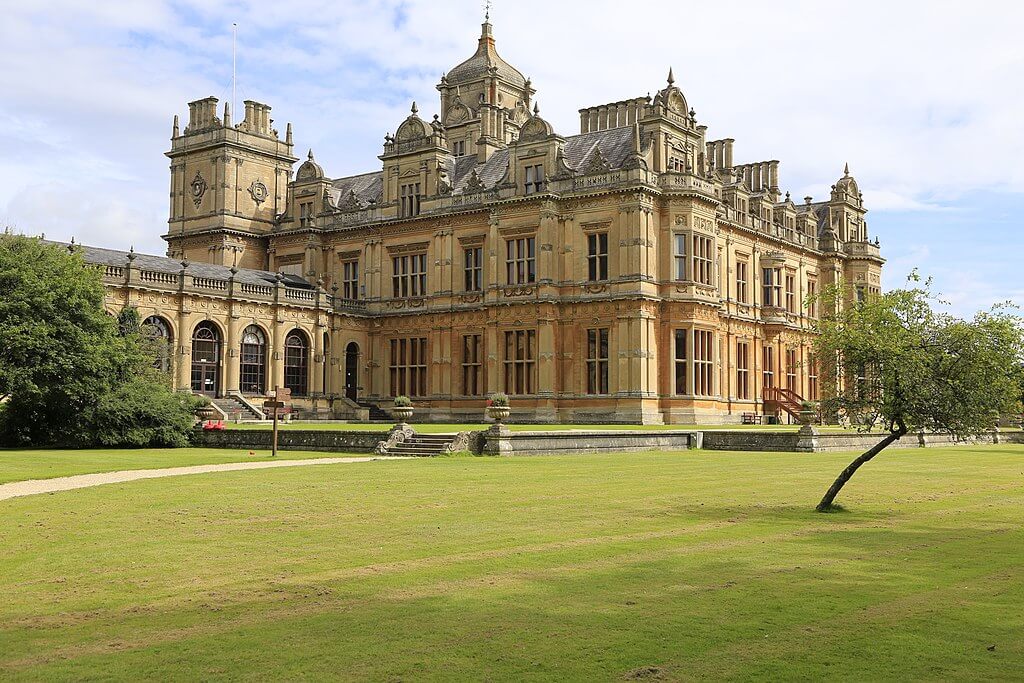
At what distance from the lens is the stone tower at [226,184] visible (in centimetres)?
6072

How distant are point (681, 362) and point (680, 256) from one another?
525 centimetres

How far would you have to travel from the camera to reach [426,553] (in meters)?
12.0

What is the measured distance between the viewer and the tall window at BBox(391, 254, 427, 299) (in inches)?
2239

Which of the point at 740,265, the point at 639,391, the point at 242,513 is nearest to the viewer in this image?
the point at 242,513

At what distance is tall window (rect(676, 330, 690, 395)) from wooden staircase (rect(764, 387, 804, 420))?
7.70 metres

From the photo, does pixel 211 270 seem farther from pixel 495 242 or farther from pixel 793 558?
pixel 793 558

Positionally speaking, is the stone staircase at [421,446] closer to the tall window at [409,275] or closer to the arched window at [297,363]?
the arched window at [297,363]

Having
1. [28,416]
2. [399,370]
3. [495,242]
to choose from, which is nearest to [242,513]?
[28,416]

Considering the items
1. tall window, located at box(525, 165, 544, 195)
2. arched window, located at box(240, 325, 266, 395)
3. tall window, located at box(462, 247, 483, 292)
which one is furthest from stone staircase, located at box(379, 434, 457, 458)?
tall window, located at box(462, 247, 483, 292)

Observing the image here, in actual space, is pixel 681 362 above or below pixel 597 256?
below

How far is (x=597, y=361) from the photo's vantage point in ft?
163

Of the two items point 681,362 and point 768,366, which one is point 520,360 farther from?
point 768,366

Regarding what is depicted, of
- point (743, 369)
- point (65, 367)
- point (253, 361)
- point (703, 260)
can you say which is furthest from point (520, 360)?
point (65, 367)

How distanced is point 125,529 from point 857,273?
60793mm
